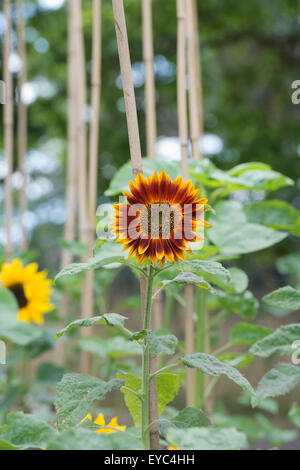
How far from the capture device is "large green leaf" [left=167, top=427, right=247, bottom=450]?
33cm

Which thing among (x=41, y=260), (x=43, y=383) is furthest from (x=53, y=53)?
(x=43, y=383)

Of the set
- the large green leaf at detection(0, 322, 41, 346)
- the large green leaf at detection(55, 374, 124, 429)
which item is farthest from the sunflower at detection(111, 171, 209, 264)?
the large green leaf at detection(0, 322, 41, 346)

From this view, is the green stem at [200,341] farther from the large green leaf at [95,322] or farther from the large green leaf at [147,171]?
the large green leaf at [95,322]

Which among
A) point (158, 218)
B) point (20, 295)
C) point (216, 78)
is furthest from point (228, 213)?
point (216, 78)

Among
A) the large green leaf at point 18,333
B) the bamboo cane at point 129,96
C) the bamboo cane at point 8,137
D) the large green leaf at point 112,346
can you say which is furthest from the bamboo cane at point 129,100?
the bamboo cane at point 8,137

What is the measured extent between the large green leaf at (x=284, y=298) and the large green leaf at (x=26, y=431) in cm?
24

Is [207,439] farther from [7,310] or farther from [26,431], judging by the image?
[7,310]

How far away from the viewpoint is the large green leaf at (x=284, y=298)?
0.53 metres

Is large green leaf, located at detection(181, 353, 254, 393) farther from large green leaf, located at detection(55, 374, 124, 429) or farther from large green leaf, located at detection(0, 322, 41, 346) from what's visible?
large green leaf, located at detection(0, 322, 41, 346)

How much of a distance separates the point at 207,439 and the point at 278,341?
0.83ft

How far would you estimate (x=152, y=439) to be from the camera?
457mm

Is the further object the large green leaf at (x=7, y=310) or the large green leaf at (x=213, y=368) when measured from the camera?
the large green leaf at (x=7, y=310)

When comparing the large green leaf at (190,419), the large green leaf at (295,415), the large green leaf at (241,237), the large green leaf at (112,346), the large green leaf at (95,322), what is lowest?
the large green leaf at (190,419)
